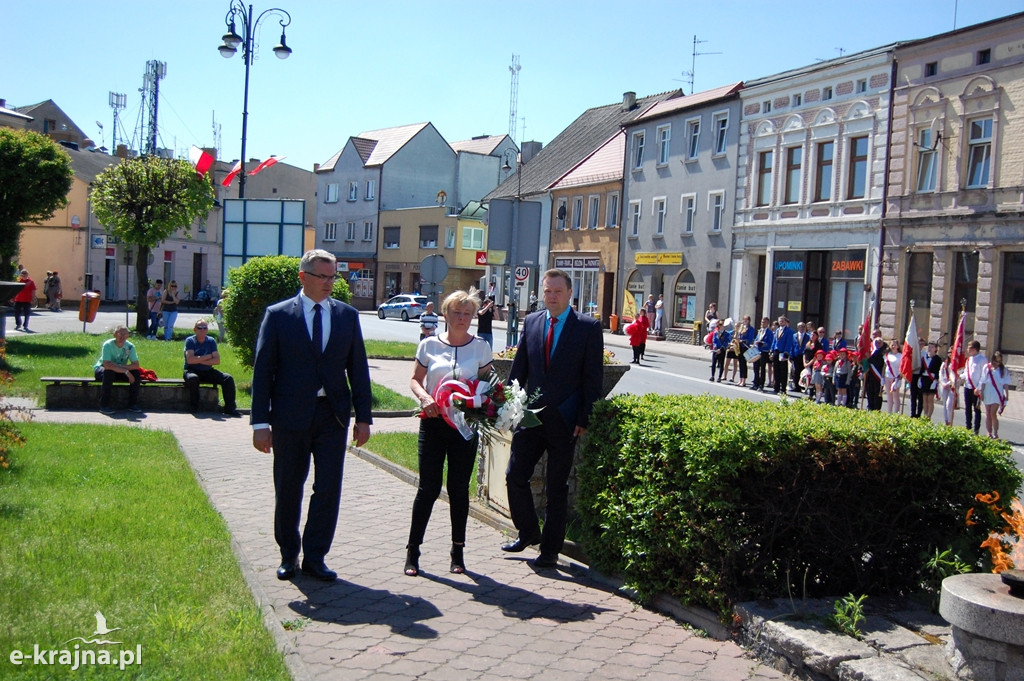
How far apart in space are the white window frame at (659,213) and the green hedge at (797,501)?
37584mm

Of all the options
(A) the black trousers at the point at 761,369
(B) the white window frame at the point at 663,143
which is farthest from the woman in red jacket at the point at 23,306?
(B) the white window frame at the point at 663,143

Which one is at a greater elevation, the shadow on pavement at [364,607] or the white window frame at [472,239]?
the white window frame at [472,239]

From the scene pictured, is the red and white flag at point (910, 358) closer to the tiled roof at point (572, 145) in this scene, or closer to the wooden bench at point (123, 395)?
the wooden bench at point (123, 395)

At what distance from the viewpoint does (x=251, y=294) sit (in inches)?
627

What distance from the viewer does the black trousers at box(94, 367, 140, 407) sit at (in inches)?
535

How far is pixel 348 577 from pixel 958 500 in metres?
3.56

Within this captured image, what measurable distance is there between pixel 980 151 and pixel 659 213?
17.2 metres

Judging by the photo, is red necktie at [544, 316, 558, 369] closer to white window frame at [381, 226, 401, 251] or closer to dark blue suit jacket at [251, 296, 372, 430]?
dark blue suit jacket at [251, 296, 372, 430]

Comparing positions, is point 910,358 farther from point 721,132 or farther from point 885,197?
point 721,132

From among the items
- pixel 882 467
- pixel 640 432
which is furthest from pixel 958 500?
pixel 640 432

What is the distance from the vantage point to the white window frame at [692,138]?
40.4 metres

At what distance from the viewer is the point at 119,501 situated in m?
7.20

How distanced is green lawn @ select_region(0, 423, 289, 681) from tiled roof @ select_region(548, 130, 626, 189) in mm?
40105

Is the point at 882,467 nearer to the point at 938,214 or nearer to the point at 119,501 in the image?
the point at 119,501
